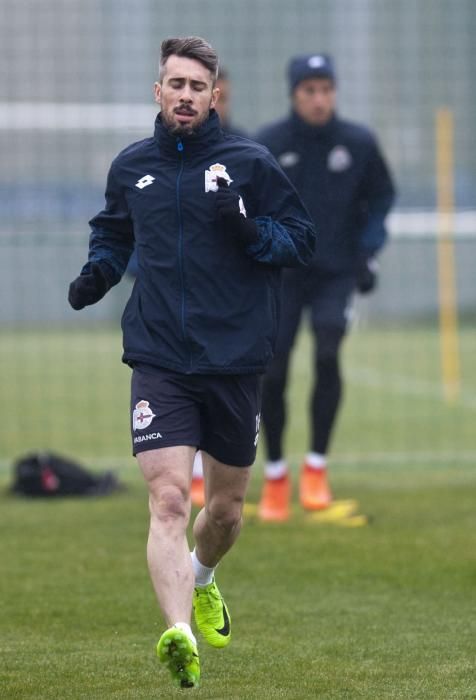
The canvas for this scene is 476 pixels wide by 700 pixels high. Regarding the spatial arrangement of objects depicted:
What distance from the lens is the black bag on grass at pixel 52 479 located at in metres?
9.55

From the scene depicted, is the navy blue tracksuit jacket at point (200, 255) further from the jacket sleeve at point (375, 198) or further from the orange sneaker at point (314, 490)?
the orange sneaker at point (314, 490)

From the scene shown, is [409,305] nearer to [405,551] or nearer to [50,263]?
[50,263]

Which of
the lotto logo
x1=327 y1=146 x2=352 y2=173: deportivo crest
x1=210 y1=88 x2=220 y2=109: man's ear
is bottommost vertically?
x1=327 y1=146 x2=352 y2=173: deportivo crest

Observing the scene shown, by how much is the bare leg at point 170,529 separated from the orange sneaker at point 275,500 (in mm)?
3579

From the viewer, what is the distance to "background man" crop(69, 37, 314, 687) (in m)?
5.12

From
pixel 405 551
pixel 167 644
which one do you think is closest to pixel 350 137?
pixel 405 551

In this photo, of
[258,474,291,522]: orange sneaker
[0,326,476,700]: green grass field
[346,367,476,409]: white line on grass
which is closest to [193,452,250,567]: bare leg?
[0,326,476,700]: green grass field

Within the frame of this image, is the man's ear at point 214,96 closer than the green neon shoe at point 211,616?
Yes

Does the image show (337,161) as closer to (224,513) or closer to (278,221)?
(278,221)

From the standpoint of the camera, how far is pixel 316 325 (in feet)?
28.6

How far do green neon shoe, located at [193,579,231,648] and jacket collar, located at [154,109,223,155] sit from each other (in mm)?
1544

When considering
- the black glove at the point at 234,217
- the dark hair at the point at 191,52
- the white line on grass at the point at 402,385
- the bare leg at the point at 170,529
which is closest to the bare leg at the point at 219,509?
Answer: the bare leg at the point at 170,529

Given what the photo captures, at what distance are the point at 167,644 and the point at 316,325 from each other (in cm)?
→ 438

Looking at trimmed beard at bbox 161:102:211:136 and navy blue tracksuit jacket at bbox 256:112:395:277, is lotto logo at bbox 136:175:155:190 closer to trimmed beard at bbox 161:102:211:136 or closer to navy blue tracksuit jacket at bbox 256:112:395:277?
trimmed beard at bbox 161:102:211:136
